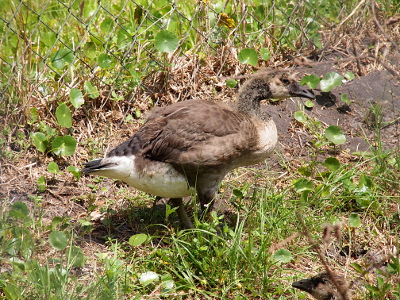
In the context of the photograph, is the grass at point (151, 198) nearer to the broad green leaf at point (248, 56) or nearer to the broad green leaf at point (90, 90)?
the broad green leaf at point (90, 90)

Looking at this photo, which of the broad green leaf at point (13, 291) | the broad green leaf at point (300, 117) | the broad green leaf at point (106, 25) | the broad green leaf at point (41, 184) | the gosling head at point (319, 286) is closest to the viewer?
the broad green leaf at point (13, 291)

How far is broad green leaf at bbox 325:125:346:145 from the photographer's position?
516 centimetres

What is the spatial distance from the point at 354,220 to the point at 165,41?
2533 mm

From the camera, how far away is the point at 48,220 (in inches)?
172

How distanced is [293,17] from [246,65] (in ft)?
3.09

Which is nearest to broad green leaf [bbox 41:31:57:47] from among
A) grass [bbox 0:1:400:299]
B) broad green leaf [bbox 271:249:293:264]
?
grass [bbox 0:1:400:299]

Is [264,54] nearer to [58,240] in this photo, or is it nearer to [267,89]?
[267,89]

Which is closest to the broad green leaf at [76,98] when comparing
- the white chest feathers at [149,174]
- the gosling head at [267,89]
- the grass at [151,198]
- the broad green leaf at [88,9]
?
the grass at [151,198]

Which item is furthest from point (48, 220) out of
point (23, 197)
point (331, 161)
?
point (331, 161)

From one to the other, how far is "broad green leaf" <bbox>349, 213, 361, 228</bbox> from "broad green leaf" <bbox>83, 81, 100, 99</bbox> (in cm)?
269

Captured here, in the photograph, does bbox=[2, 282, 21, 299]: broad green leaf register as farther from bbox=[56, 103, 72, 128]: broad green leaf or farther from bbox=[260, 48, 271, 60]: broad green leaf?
bbox=[260, 48, 271, 60]: broad green leaf

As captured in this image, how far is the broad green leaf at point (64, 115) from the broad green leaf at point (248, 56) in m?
1.96

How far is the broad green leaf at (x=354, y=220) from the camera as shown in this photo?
425cm

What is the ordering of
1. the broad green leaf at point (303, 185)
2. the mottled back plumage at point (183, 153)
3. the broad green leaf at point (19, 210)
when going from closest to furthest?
1. the broad green leaf at point (19, 210)
2. the mottled back plumage at point (183, 153)
3. the broad green leaf at point (303, 185)
